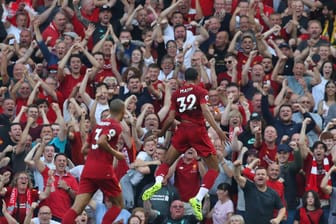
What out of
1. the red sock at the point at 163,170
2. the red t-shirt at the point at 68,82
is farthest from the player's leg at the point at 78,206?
the red t-shirt at the point at 68,82

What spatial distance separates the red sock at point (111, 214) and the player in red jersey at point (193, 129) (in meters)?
0.88

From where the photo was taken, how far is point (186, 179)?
29219 mm

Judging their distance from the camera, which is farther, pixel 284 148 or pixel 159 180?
pixel 284 148

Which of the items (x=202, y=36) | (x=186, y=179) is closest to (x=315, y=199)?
(x=186, y=179)

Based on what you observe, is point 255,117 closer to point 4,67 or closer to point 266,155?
point 266,155

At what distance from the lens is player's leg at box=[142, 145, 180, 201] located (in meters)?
27.0

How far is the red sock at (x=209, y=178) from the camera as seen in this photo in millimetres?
27000

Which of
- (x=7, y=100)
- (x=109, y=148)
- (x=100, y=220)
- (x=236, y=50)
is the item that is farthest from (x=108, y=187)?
(x=236, y=50)

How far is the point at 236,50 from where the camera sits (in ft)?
109

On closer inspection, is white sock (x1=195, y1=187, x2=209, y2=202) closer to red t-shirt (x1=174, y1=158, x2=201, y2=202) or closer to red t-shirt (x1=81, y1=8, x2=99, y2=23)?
red t-shirt (x1=174, y1=158, x2=201, y2=202)

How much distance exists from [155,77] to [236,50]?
7.68 feet

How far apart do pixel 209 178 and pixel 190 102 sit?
1416 millimetres

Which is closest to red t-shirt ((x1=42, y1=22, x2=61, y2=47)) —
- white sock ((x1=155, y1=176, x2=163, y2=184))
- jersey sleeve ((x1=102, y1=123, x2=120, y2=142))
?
white sock ((x1=155, y1=176, x2=163, y2=184))

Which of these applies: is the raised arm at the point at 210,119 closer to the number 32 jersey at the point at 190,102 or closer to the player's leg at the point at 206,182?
the number 32 jersey at the point at 190,102
